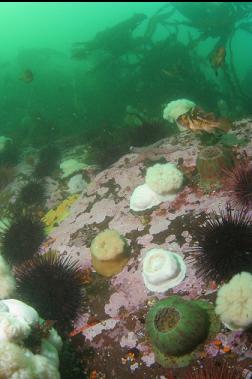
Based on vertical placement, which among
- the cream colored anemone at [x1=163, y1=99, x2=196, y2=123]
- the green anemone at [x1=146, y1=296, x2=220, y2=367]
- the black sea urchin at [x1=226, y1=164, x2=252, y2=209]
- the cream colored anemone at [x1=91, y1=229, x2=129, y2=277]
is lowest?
the green anemone at [x1=146, y1=296, x2=220, y2=367]

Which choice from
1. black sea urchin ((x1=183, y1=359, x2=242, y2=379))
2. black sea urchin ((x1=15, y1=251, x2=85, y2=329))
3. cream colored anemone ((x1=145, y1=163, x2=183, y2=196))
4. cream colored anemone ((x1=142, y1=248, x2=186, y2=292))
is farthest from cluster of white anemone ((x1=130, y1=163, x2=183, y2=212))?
black sea urchin ((x1=183, y1=359, x2=242, y2=379))

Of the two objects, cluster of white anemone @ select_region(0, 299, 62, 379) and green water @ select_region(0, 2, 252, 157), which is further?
green water @ select_region(0, 2, 252, 157)

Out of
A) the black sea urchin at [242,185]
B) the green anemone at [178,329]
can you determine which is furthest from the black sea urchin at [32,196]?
the green anemone at [178,329]

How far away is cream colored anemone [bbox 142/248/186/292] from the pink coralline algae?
0.33ft

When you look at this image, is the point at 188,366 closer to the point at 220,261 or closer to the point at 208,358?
the point at 208,358

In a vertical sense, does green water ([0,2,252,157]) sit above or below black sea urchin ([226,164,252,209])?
above

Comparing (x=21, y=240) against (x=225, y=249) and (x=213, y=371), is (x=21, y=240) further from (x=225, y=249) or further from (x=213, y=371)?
(x=213, y=371)

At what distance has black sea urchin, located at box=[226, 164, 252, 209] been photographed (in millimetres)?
5406

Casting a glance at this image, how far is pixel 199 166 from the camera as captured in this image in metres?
6.30

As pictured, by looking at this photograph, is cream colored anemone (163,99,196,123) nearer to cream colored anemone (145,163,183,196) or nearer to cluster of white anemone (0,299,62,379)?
cream colored anemone (145,163,183,196)

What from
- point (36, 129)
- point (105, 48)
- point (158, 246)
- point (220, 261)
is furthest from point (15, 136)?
point (220, 261)

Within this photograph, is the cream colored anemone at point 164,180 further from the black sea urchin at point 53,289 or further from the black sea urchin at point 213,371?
the black sea urchin at point 213,371

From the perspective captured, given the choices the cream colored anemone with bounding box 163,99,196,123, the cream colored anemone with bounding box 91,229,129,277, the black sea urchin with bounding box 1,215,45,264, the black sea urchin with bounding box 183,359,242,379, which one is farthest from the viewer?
the cream colored anemone with bounding box 163,99,196,123

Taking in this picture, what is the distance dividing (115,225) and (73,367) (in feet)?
8.41
